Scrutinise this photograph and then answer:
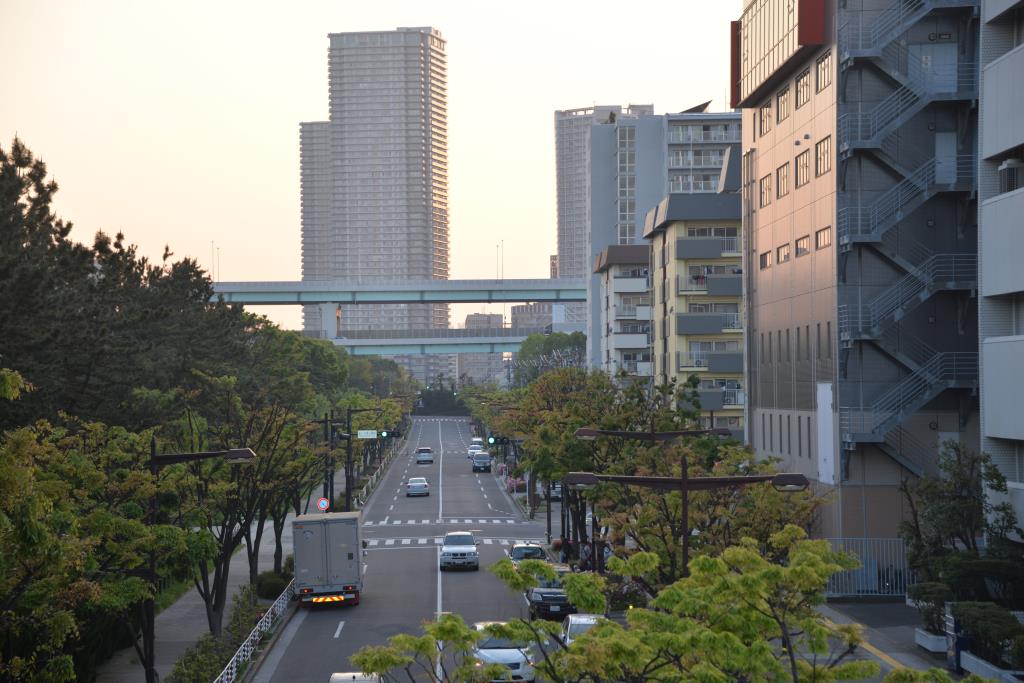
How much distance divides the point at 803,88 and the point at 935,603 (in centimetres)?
2570

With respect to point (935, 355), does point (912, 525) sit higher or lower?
lower

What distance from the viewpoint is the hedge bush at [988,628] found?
3111cm

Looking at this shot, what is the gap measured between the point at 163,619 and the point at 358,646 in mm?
10005

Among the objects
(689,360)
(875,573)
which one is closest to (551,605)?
(875,573)

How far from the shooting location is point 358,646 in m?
36.0

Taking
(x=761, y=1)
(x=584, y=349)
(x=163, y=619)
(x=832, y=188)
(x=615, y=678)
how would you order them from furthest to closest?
(x=584, y=349) → (x=761, y=1) → (x=832, y=188) → (x=163, y=619) → (x=615, y=678)

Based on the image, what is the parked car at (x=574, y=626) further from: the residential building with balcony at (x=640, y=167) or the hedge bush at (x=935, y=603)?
the residential building with balcony at (x=640, y=167)

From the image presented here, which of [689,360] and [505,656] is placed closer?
[505,656]

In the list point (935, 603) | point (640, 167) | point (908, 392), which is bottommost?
point (935, 603)

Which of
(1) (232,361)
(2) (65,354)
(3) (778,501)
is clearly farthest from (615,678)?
(1) (232,361)

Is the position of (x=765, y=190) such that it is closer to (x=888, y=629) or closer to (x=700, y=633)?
(x=888, y=629)

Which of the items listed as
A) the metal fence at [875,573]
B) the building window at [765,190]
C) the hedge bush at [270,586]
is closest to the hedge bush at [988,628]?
the metal fence at [875,573]

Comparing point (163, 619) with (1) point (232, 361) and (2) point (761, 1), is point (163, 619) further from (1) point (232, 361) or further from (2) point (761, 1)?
(2) point (761, 1)

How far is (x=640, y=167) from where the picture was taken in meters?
140
